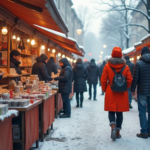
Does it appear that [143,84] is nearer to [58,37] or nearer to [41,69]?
[41,69]

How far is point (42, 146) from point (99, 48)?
133662mm

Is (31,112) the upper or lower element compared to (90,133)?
upper

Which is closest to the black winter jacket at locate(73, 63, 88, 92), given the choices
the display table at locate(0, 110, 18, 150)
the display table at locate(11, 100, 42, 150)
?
the display table at locate(11, 100, 42, 150)

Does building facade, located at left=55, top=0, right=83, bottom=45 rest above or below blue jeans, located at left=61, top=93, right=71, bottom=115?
above

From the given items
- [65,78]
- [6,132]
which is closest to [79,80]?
[65,78]

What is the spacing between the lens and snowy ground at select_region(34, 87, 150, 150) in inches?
217

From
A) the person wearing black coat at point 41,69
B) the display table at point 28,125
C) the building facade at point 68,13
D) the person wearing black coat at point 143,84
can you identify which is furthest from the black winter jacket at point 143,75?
the building facade at point 68,13

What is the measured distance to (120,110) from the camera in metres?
5.85

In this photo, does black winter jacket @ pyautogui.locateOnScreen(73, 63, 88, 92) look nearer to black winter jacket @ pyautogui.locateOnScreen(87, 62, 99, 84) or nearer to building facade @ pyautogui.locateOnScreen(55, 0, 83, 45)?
black winter jacket @ pyautogui.locateOnScreen(87, 62, 99, 84)

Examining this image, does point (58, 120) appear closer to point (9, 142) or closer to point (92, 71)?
point (9, 142)

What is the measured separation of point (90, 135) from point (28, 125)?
6.84 feet

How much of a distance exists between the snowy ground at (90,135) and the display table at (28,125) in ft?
1.55

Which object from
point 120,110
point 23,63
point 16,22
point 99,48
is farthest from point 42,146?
point 99,48

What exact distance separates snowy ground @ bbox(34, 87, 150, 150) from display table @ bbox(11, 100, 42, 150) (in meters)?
0.47
